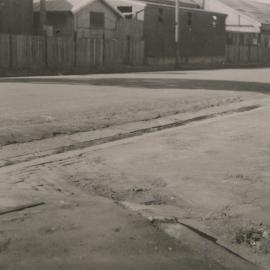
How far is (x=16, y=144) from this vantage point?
30.4 feet

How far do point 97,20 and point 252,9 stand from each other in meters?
34.1

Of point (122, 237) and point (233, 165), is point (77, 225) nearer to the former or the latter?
point (122, 237)

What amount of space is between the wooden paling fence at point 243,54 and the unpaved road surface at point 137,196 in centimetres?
4725

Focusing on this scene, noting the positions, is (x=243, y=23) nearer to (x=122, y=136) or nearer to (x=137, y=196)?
(x=122, y=136)

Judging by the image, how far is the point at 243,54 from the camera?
5956 centimetres

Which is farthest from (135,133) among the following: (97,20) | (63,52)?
(97,20)

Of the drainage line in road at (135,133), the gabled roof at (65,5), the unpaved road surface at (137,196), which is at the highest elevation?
the gabled roof at (65,5)

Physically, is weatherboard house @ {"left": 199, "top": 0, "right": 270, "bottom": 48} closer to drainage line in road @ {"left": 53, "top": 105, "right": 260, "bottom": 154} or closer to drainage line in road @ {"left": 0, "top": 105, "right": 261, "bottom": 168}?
drainage line in road @ {"left": 53, "top": 105, "right": 260, "bottom": 154}

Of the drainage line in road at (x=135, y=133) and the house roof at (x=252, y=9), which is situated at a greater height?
the house roof at (x=252, y=9)

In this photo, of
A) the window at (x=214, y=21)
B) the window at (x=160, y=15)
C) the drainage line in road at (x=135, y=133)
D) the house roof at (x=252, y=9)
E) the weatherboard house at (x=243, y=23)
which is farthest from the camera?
the house roof at (x=252, y=9)

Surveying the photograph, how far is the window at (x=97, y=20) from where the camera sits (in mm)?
45750

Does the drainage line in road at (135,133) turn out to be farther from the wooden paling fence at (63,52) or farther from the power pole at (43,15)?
the power pole at (43,15)

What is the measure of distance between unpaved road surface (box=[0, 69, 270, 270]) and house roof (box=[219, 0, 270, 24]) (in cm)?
6105

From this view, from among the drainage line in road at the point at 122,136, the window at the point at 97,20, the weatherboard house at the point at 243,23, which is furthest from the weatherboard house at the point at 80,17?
the drainage line in road at the point at 122,136
